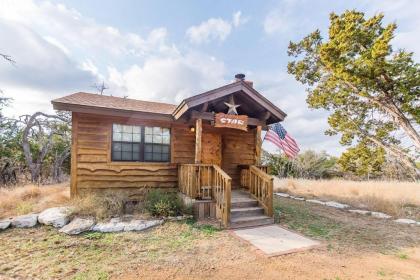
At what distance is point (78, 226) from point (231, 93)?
5.49 meters

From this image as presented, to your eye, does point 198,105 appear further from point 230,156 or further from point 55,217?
point 55,217

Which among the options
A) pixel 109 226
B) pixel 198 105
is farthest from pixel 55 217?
pixel 198 105

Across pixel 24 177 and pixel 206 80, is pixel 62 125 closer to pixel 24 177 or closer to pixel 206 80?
pixel 24 177

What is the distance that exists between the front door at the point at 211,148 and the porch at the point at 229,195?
1.36 m

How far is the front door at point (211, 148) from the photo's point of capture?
8634 millimetres

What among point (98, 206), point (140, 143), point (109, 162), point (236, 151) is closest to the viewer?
point (98, 206)

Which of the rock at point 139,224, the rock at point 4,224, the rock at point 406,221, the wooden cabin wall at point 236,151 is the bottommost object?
the rock at point 406,221

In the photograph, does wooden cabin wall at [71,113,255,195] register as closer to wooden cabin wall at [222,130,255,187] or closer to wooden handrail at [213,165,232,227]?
wooden cabin wall at [222,130,255,187]

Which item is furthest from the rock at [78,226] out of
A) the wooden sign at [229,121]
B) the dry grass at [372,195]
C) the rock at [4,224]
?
the dry grass at [372,195]

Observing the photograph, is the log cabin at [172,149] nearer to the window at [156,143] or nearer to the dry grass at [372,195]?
the window at [156,143]

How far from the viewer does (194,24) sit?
11.5 meters

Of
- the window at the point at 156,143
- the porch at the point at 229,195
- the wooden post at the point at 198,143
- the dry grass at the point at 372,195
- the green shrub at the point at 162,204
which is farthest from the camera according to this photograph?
the dry grass at the point at 372,195

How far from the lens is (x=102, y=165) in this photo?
727cm

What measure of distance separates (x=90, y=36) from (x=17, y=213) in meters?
6.98
